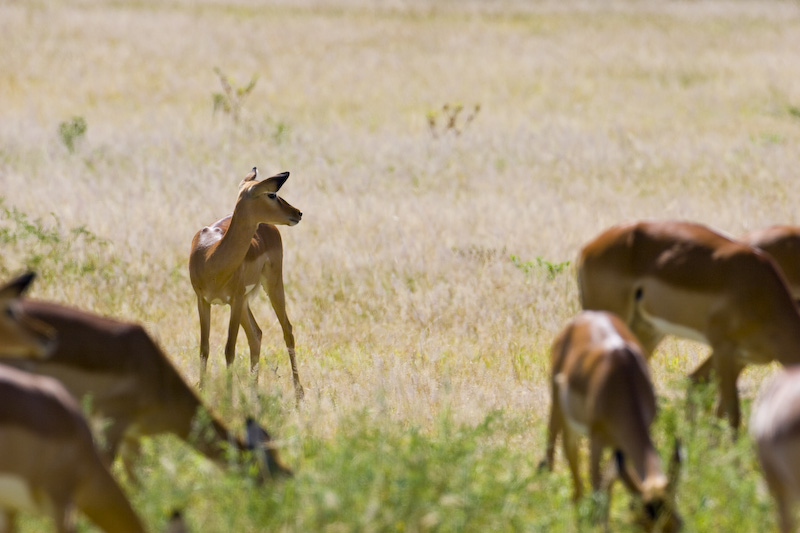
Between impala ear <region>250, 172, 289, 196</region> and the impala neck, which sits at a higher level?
impala ear <region>250, 172, 289, 196</region>

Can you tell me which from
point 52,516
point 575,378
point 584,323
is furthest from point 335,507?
point 584,323

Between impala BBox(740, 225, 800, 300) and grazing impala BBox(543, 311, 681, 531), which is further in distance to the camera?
impala BBox(740, 225, 800, 300)

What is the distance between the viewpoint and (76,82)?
3133 centimetres

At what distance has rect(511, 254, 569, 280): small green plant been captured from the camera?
1184cm

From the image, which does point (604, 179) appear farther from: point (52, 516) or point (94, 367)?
point (52, 516)

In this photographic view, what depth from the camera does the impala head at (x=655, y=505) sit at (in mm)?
4465

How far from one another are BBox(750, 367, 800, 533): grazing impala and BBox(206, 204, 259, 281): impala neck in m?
5.19

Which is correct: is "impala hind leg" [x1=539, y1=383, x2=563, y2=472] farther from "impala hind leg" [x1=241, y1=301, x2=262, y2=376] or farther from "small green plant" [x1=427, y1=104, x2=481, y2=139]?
"small green plant" [x1=427, y1=104, x2=481, y2=139]

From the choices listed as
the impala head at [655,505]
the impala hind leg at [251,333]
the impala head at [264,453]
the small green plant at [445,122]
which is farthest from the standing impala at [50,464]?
the small green plant at [445,122]

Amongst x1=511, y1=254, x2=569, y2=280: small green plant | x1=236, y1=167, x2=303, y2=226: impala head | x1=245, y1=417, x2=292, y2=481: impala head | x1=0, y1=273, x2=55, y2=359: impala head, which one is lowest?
x1=511, y1=254, x2=569, y2=280: small green plant

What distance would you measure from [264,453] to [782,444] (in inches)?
89.6

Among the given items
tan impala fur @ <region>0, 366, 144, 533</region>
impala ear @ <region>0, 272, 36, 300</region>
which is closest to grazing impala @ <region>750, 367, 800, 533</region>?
tan impala fur @ <region>0, 366, 144, 533</region>

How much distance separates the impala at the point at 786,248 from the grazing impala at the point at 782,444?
3.09 meters

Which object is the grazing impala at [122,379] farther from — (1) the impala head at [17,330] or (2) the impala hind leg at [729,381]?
(2) the impala hind leg at [729,381]
